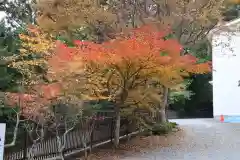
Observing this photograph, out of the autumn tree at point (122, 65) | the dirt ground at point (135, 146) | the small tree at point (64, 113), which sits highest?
the autumn tree at point (122, 65)

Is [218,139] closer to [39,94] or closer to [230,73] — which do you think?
[39,94]

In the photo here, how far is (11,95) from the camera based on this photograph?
10.4m

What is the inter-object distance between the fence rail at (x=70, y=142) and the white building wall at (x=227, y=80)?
10985 mm

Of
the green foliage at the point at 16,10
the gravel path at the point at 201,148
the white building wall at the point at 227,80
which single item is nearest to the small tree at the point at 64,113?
the gravel path at the point at 201,148

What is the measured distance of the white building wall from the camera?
76.9ft

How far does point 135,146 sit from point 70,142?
292cm

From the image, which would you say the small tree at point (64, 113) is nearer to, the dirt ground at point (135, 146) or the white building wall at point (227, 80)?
the dirt ground at point (135, 146)

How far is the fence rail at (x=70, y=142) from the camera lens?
9.42 metres

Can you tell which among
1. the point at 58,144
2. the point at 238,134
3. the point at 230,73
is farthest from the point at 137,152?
the point at 230,73

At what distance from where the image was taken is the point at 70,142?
11.4m

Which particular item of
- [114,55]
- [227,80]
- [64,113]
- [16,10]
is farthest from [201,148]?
[16,10]

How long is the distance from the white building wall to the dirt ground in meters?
8.65

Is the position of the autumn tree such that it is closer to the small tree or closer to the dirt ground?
the small tree

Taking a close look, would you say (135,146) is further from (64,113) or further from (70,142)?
(64,113)
